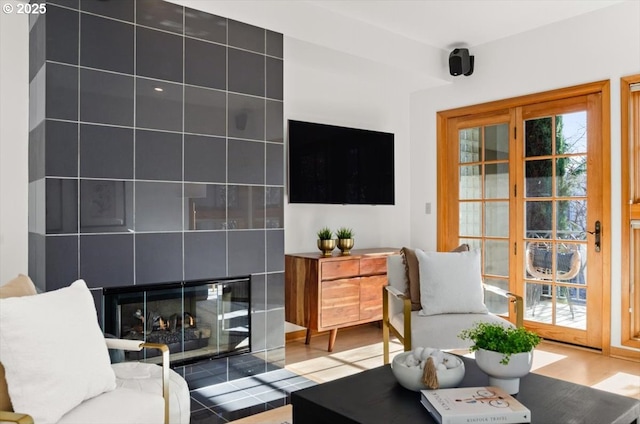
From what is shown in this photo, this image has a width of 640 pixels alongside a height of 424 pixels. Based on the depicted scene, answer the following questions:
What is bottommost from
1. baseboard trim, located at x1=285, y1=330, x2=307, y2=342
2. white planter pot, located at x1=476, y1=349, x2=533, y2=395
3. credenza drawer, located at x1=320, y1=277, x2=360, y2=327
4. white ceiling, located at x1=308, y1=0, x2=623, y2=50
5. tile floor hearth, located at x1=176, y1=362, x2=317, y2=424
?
tile floor hearth, located at x1=176, y1=362, x2=317, y2=424

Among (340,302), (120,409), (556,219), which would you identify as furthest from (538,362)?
(120,409)

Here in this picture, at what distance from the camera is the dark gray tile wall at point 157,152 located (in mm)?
2783

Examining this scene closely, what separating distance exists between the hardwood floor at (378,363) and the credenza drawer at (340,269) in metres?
0.61

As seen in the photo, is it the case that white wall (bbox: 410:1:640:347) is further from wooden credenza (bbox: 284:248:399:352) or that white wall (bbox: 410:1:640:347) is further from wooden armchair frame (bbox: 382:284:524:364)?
wooden armchair frame (bbox: 382:284:524:364)

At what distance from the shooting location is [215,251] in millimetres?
3340

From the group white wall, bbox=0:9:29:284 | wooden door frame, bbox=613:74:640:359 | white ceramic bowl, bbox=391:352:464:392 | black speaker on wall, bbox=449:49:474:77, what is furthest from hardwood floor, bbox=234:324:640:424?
black speaker on wall, bbox=449:49:474:77

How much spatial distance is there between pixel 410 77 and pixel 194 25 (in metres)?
2.28

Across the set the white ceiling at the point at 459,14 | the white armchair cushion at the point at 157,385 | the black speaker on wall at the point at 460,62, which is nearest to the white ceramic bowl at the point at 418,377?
the white armchair cushion at the point at 157,385

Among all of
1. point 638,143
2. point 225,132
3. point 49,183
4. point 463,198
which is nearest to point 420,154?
point 463,198

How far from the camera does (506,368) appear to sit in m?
1.84

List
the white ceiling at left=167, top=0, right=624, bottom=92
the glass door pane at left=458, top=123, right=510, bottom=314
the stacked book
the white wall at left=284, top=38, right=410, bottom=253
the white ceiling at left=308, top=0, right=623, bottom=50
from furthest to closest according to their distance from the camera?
1. the glass door pane at left=458, top=123, right=510, bottom=314
2. the white wall at left=284, top=38, right=410, bottom=253
3. the white ceiling at left=308, top=0, right=623, bottom=50
4. the white ceiling at left=167, top=0, right=624, bottom=92
5. the stacked book

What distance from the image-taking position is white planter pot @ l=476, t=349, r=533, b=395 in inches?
72.4

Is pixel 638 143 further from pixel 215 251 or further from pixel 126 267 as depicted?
pixel 126 267

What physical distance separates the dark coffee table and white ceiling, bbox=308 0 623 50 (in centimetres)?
286
